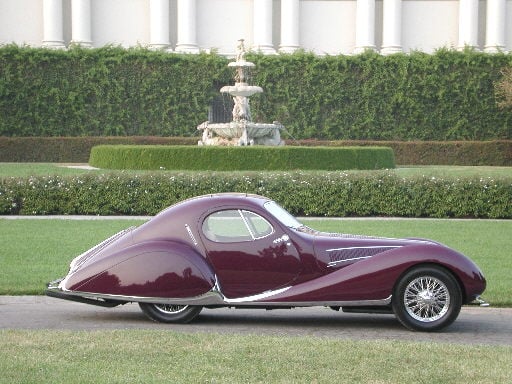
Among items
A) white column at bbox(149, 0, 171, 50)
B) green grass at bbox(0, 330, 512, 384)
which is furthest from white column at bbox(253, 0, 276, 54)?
green grass at bbox(0, 330, 512, 384)

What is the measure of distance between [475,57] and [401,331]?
39.2 meters

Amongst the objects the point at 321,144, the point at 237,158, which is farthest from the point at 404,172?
the point at 321,144

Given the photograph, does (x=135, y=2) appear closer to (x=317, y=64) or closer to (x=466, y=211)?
(x=317, y=64)

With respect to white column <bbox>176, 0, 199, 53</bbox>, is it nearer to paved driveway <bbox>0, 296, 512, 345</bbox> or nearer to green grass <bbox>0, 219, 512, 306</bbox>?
green grass <bbox>0, 219, 512, 306</bbox>

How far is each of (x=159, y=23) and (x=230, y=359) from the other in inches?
1836

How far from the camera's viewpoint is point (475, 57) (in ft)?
152

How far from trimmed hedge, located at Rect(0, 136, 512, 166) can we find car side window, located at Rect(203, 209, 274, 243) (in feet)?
104

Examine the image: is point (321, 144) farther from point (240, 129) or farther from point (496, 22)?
point (496, 22)

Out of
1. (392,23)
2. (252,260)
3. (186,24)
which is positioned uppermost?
(392,23)

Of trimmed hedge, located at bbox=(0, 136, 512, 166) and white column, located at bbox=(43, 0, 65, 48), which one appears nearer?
trimmed hedge, located at bbox=(0, 136, 512, 166)

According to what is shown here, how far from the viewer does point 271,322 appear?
30.5ft

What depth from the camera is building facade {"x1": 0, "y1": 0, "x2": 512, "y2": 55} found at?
173ft

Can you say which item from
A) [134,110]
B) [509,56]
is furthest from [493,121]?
[134,110]

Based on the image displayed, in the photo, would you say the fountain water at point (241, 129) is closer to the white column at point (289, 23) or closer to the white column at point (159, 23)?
the white column at point (159, 23)
